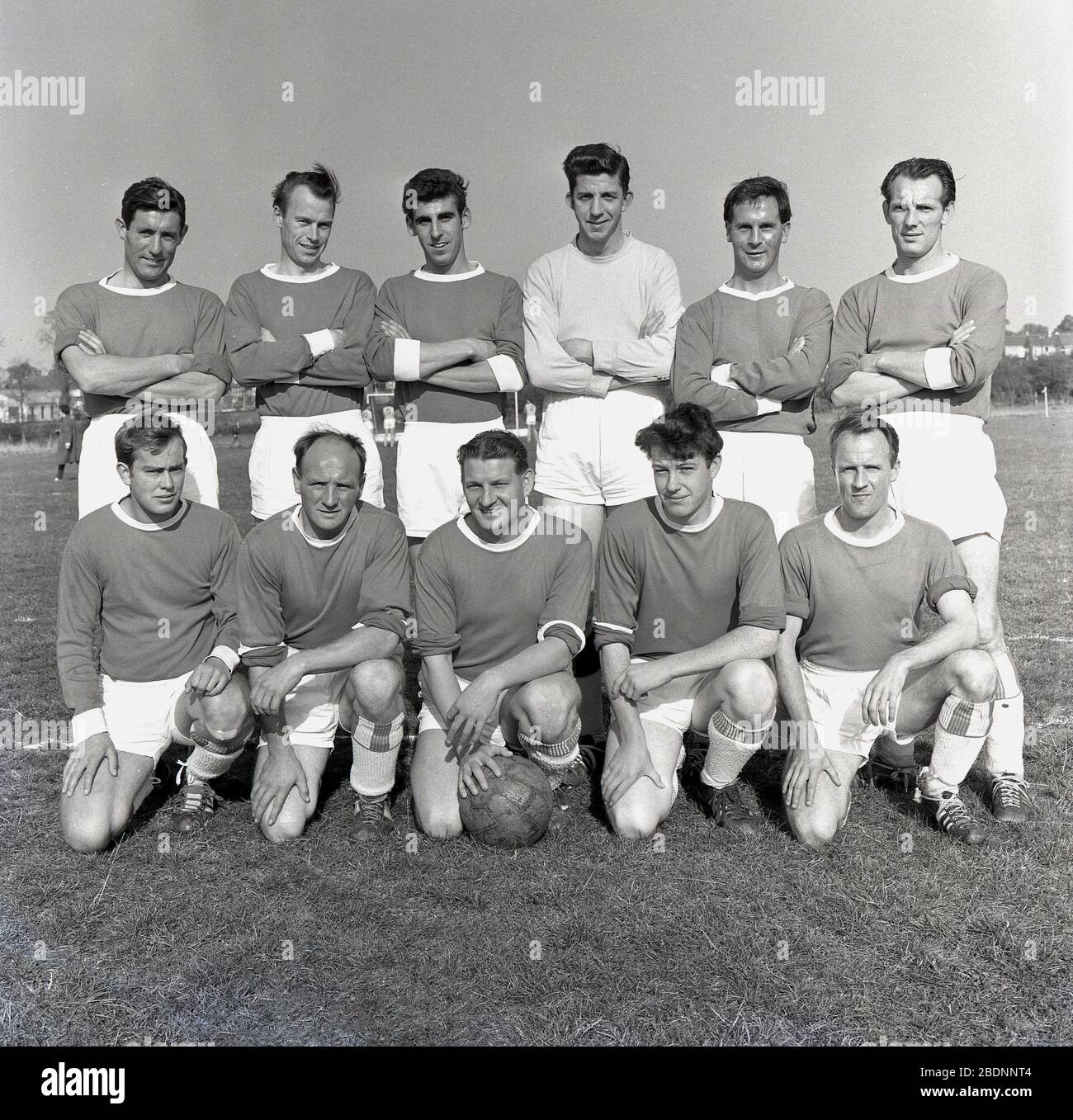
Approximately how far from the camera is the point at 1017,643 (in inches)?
300

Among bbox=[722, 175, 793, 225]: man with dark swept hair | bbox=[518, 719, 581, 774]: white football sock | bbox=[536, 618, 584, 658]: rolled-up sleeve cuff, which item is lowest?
bbox=[518, 719, 581, 774]: white football sock

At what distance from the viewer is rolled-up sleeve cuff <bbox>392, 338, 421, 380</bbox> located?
16.6 ft

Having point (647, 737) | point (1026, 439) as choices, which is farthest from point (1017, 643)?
point (1026, 439)

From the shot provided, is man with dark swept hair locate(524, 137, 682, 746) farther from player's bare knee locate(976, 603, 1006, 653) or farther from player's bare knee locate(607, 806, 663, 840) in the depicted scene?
player's bare knee locate(976, 603, 1006, 653)

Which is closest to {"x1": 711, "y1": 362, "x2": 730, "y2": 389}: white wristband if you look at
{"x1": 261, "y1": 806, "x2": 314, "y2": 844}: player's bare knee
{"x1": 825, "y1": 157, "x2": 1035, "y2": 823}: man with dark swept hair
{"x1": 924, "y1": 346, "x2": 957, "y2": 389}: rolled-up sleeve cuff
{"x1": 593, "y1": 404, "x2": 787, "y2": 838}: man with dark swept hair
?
{"x1": 593, "y1": 404, "x2": 787, "y2": 838}: man with dark swept hair

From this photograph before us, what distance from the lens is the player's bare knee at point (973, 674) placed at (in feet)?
14.4

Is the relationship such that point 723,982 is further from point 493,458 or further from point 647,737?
point 493,458

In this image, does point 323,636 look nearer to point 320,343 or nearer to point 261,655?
point 261,655

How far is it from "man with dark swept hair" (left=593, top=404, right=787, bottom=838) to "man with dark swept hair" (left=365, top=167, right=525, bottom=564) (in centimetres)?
99

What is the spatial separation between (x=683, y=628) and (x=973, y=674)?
1.21 meters

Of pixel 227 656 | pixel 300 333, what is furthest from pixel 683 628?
pixel 300 333

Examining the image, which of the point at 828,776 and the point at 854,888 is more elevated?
the point at 828,776

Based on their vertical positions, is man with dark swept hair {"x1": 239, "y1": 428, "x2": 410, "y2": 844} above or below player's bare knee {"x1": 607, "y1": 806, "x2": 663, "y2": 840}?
above

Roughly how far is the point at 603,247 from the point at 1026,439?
25.7 metres
